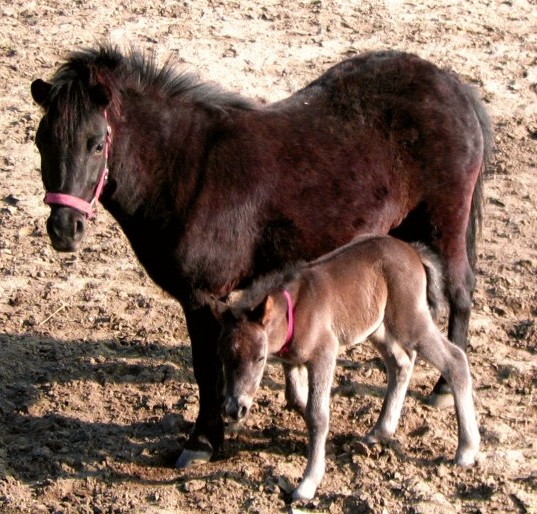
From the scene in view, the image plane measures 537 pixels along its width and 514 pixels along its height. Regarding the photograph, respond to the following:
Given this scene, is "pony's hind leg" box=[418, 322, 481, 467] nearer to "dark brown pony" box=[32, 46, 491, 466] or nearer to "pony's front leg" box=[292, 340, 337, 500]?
"pony's front leg" box=[292, 340, 337, 500]

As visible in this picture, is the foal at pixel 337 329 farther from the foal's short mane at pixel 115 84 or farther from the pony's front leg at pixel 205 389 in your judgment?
the foal's short mane at pixel 115 84

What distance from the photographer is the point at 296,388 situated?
5.99 metres

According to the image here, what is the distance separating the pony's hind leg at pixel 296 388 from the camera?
5977 mm

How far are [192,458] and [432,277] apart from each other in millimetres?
1552

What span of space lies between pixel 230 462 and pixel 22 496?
41.8 inches

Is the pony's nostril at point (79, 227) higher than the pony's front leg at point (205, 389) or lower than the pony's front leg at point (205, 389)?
higher

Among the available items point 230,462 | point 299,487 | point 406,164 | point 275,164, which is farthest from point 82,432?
point 406,164

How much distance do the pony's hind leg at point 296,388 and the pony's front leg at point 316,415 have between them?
10.9 inches

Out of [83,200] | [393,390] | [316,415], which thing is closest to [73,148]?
[83,200]

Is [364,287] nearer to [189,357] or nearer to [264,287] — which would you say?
[264,287]

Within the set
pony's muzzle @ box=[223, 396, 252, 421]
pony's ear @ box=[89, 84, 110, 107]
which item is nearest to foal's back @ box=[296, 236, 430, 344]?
pony's muzzle @ box=[223, 396, 252, 421]

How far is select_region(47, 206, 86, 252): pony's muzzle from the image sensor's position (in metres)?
5.57

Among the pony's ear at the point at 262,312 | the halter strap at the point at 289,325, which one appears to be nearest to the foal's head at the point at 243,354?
the pony's ear at the point at 262,312

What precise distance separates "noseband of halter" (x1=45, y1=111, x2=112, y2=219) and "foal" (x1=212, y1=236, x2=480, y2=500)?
77cm
